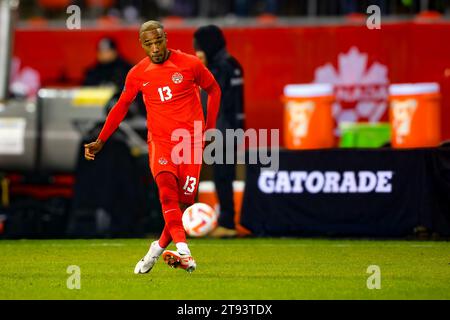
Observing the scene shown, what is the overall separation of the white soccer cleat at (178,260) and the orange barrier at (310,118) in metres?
5.20

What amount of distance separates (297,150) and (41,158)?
389 cm

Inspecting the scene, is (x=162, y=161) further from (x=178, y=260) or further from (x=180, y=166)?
(x=178, y=260)

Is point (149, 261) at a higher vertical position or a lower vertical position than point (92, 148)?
lower

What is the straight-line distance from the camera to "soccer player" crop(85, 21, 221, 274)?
34.6 feet

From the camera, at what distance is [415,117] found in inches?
582

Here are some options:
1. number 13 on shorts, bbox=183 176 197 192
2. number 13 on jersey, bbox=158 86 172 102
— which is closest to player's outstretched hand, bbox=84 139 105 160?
number 13 on jersey, bbox=158 86 172 102

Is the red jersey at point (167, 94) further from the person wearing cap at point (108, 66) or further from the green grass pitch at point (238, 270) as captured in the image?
the person wearing cap at point (108, 66)

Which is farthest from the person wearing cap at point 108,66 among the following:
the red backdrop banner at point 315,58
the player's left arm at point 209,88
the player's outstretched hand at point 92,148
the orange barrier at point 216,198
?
the player's outstretched hand at point 92,148

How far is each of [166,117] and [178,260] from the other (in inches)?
50.8

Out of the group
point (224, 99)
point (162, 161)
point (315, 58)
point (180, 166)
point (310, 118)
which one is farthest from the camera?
point (315, 58)

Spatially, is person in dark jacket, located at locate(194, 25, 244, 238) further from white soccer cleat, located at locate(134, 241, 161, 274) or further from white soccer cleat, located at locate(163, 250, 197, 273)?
white soccer cleat, located at locate(163, 250, 197, 273)

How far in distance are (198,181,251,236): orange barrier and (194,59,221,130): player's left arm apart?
4273mm

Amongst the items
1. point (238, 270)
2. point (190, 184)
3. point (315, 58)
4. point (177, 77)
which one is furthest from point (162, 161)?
point (315, 58)

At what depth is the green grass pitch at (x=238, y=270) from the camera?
9.36 meters
